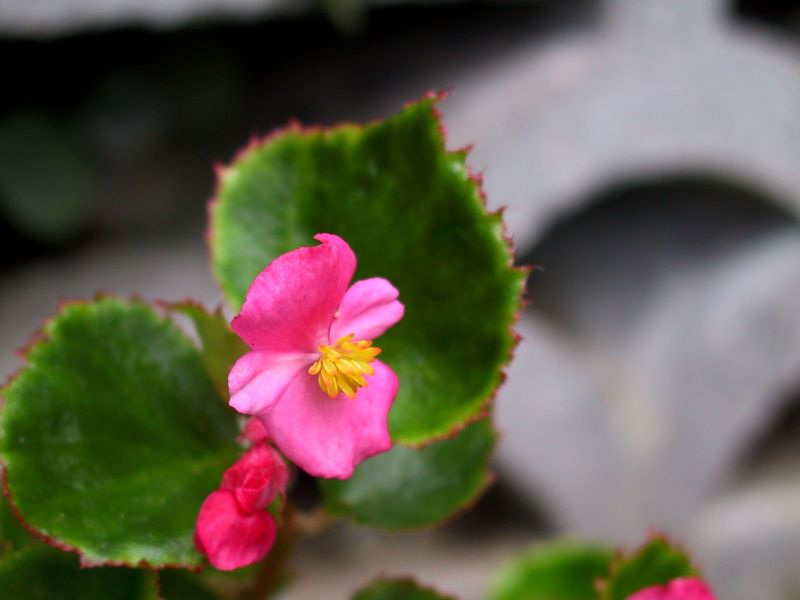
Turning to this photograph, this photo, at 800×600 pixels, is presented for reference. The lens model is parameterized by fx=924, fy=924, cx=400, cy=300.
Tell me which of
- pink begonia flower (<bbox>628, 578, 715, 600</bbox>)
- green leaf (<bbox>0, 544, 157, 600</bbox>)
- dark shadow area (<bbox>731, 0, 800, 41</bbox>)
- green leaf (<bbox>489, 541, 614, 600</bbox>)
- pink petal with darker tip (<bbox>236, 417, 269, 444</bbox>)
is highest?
dark shadow area (<bbox>731, 0, 800, 41</bbox>)

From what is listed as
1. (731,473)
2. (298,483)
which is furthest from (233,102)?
(731,473)

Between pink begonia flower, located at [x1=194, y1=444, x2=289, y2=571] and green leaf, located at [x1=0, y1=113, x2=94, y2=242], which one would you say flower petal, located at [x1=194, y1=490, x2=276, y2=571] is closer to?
pink begonia flower, located at [x1=194, y1=444, x2=289, y2=571]

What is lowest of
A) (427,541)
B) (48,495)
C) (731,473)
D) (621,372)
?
(48,495)

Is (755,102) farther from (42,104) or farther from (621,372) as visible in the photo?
(42,104)

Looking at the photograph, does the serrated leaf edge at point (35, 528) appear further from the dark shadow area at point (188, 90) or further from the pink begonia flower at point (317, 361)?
the dark shadow area at point (188, 90)

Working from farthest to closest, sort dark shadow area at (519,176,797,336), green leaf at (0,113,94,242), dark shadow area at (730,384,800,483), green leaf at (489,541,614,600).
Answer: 1. dark shadow area at (730,384,800,483)
2. dark shadow area at (519,176,797,336)
3. green leaf at (0,113,94,242)
4. green leaf at (489,541,614,600)

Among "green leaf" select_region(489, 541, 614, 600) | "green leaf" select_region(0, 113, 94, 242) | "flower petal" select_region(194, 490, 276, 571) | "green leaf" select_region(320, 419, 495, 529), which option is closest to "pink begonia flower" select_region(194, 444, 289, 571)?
"flower petal" select_region(194, 490, 276, 571)
